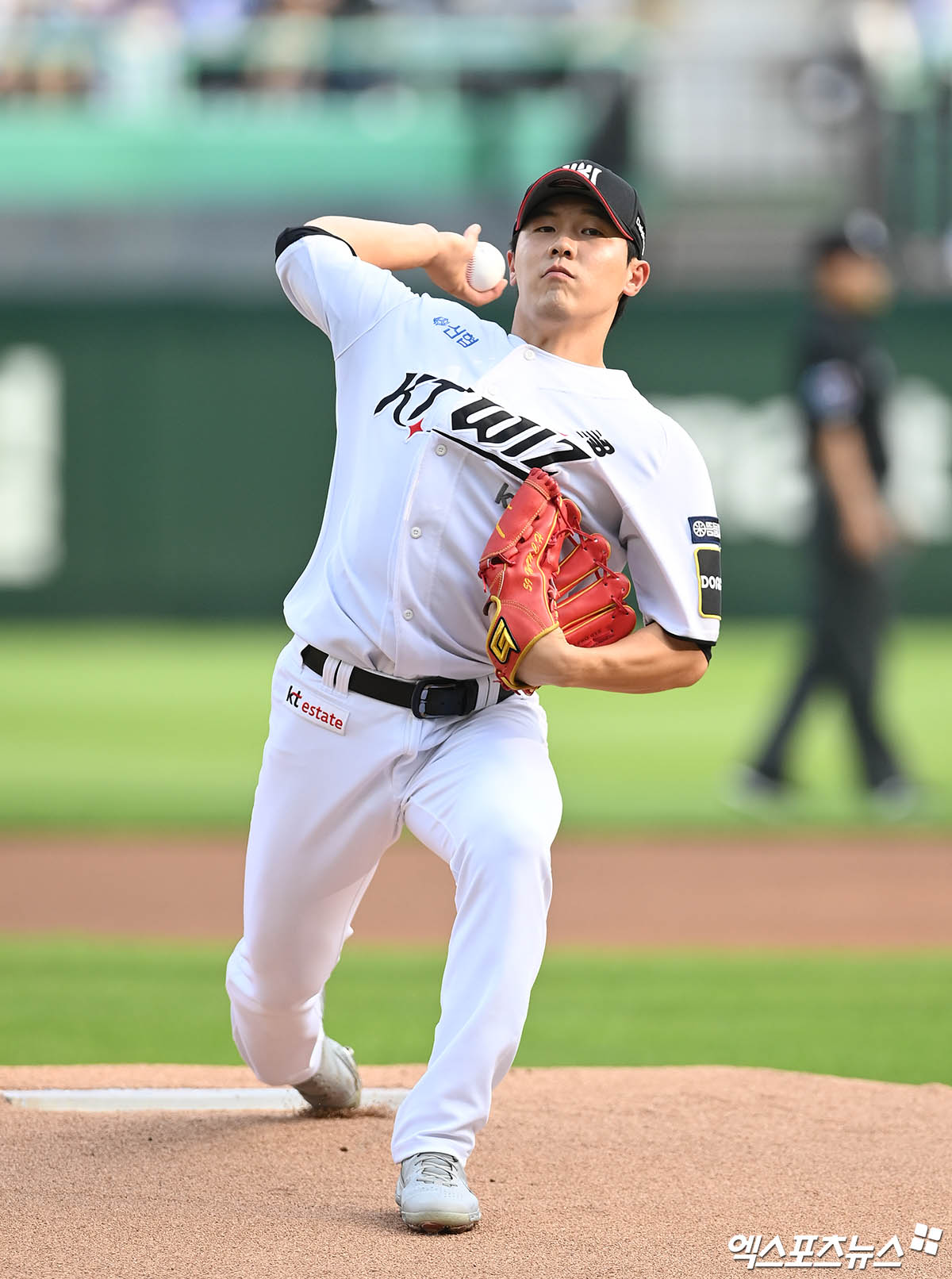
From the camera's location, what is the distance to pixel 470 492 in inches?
132

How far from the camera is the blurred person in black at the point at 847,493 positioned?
7.80 metres

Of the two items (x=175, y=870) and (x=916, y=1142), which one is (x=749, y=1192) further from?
(x=175, y=870)

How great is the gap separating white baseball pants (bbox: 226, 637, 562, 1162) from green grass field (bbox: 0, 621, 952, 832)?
443 cm

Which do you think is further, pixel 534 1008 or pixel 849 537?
pixel 849 537

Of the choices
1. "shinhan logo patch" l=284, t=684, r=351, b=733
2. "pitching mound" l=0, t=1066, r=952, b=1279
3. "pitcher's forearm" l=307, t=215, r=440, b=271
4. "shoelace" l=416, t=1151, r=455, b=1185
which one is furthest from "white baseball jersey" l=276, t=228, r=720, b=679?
"pitching mound" l=0, t=1066, r=952, b=1279

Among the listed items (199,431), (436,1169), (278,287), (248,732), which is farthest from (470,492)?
(199,431)

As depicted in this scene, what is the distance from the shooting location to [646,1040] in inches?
191

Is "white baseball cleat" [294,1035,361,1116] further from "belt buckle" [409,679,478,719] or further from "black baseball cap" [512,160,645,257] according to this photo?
"black baseball cap" [512,160,645,257]

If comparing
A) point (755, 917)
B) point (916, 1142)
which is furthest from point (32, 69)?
point (916, 1142)

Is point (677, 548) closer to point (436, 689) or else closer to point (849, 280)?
point (436, 689)

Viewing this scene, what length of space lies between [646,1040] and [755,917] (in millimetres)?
1634

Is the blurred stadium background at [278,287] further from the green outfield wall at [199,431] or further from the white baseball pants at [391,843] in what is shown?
the white baseball pants at [391,843]

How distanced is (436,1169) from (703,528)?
3.97ft

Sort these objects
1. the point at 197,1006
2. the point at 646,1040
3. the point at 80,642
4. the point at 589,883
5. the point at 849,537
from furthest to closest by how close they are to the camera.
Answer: the point at 80,642
the point at 849,537
the point at 589,883
the point at 197,1006
the point at 646,1040
